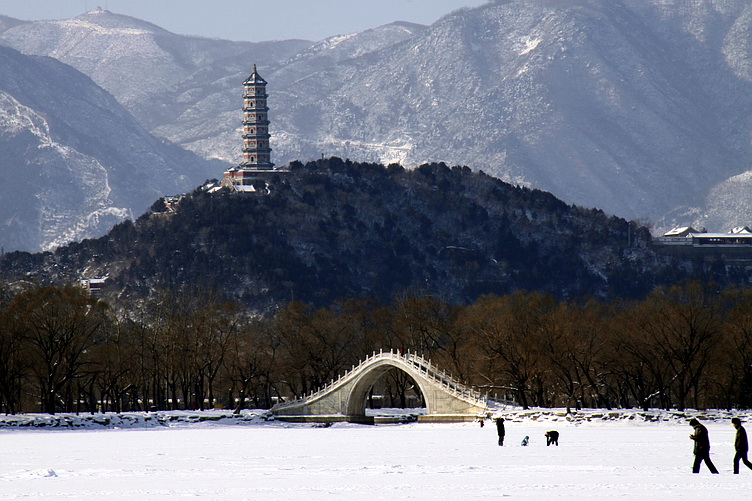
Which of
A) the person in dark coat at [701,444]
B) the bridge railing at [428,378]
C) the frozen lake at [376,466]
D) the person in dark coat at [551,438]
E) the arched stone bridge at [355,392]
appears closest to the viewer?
the frozen lake at [376,466]

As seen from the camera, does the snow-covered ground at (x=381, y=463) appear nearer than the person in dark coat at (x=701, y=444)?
Yes

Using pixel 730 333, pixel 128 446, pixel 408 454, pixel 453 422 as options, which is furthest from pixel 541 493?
pixel 730 333

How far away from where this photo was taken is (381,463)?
237ft

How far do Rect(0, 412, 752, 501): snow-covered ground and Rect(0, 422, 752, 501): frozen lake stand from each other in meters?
0.07

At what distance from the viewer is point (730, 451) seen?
73.2 meters

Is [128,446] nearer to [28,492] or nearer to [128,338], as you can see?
[28,492]

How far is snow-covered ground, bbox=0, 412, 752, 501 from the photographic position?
191ft

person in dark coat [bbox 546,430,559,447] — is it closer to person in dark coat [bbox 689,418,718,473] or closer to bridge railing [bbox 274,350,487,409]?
person in dark coat [bbox 689,418,718,473]

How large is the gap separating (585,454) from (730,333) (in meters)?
56.7

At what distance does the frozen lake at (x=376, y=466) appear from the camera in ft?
190

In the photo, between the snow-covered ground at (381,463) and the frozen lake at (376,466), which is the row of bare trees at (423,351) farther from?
the frozen lake at (376,466)

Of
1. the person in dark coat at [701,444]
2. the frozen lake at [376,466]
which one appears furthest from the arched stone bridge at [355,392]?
the person in dark coat at [701,444]

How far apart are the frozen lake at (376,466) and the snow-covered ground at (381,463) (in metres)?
0.07

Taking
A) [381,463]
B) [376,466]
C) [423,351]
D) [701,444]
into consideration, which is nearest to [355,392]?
[423,351]
